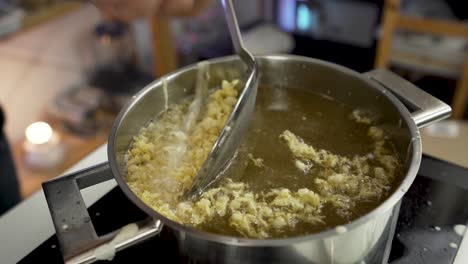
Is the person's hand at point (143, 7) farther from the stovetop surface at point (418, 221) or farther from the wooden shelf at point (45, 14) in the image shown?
the wooden shelf at point (45, 14)

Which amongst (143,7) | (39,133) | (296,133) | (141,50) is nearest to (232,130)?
(296,133)

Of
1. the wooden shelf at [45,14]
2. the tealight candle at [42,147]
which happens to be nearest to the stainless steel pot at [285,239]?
the wooden shelf at [45,14]

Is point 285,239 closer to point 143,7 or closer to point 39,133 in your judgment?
point 143,7

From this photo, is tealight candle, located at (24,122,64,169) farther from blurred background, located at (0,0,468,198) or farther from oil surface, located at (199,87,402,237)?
oil surface, located at (199,87,402,237)

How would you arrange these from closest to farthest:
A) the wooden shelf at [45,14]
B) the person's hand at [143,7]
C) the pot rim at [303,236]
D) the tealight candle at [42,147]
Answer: the pot rim at [303,236] < the person's hand at [143,7] < the wooden shelf at [45,14] < the tealight candle at [42,147]

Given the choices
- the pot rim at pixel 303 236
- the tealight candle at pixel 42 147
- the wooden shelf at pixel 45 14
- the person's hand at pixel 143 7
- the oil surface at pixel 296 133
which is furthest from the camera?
the tealight candle at pixel 42 147

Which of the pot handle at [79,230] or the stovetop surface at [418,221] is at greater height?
the pot handle at [79,230]

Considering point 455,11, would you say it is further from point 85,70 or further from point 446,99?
point 85,70
